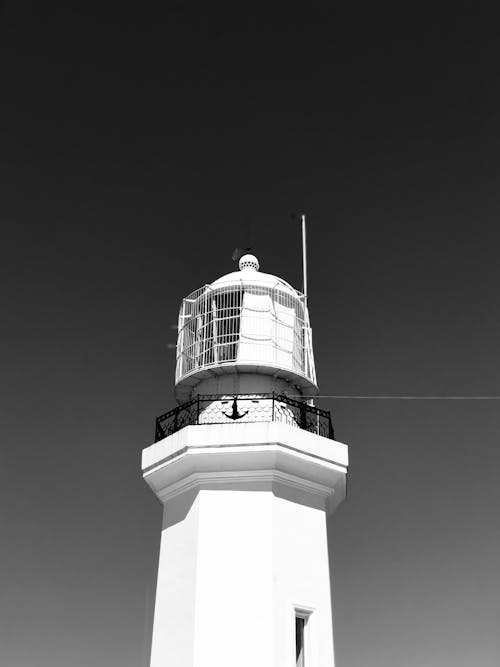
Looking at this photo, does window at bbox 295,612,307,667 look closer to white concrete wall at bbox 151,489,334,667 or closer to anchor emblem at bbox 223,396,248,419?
white concrete wall at bbox 151,489,334,667

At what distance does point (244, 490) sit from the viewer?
53.7 feet

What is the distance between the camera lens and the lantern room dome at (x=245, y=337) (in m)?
17.3

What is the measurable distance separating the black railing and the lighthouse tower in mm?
26

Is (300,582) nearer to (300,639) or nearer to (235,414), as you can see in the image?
(300,639)

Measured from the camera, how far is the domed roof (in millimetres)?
18125

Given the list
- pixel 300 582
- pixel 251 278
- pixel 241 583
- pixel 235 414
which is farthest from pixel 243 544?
pixel 251 278

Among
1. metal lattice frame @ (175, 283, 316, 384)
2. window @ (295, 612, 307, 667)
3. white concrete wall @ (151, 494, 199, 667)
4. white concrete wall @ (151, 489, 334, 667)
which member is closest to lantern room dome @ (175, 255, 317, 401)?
metal lattice frame @ (175, 283, 316, 384)

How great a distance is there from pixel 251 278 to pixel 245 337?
1459mm

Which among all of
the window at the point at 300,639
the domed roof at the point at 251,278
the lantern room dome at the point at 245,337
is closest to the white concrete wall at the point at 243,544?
the window at the point at 300,639

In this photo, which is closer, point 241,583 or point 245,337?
point 241,583

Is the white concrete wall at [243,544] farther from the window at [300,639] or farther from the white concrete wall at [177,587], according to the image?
the window at [300,639]

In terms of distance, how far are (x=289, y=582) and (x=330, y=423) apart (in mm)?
3076

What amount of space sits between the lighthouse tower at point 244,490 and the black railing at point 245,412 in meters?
0.03

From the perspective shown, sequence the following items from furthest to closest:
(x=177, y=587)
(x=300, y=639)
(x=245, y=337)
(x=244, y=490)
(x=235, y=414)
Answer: (x=245, y=337) → (x=235, y=414) → (x=244, y=490) → (x=177, y=587) → (x=300, y=639)
